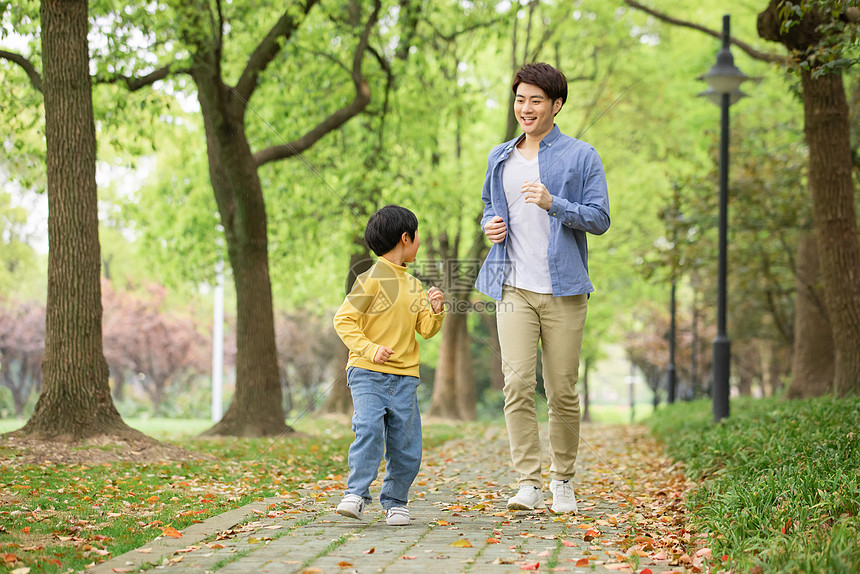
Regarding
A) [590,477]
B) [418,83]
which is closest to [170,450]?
[590,477]

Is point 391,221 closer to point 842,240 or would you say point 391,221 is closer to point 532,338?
point 532,338

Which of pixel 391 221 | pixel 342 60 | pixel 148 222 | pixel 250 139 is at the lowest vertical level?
pixel 391 221

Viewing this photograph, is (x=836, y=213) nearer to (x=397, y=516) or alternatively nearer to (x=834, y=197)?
(x=834, y=197)

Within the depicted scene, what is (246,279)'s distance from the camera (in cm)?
1072

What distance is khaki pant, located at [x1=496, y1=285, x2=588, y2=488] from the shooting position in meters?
4.56

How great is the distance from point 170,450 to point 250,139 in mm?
7553

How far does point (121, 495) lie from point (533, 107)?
3404 mm

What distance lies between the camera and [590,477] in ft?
21.9

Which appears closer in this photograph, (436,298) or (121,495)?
(436,298)

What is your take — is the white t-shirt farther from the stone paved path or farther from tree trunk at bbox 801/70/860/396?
tree trunk at bbox 801/70/860/396

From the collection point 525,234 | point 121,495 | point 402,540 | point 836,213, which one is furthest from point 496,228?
point 836,213

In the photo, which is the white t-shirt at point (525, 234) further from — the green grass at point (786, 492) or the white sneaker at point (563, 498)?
the green grass at point (786, 492)

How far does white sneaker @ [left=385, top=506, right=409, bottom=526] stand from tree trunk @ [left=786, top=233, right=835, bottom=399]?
9.67m

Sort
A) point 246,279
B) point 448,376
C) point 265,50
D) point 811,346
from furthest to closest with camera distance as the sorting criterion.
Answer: point 448,376
point 811,346
point 246,279
point 265,50
